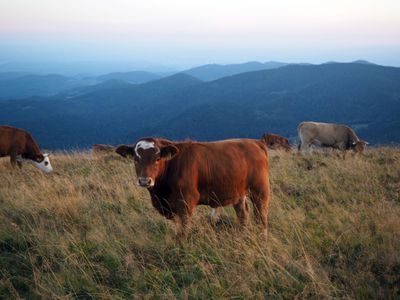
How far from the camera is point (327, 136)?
2086 cm

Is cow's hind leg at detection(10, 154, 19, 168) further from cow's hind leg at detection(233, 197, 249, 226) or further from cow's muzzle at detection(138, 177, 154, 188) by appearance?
cow's muzzle at detection(138, 177, 154, 188)

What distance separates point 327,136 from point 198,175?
643 inches

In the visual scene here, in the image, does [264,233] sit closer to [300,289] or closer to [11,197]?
[300,289]

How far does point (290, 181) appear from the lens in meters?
10.1

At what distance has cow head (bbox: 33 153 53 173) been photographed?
13.1 meters

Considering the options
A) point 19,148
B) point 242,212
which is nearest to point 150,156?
point 242,212

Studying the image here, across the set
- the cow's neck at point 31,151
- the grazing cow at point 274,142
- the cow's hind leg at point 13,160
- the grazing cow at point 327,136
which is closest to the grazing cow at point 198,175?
the cow's hind leg at point 13,160

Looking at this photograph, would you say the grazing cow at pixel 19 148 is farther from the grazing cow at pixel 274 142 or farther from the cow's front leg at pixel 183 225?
the grazing cow at pixel 274 142

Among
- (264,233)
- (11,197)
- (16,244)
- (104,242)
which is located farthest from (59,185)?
(264,233)

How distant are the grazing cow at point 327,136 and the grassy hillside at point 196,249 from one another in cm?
1125

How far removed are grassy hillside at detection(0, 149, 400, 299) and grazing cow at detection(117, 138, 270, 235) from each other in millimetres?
444

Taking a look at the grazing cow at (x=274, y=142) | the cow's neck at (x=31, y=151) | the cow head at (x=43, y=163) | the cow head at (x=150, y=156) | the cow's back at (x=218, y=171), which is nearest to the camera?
the cow head at (x=150, y=156)

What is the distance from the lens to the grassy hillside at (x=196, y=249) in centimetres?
467

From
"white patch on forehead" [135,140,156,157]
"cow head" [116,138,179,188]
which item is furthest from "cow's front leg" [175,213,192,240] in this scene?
"white patch on forehead" [135,140,156,157]
